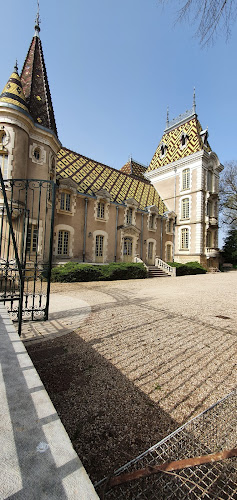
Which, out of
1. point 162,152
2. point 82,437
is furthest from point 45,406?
point 162,152

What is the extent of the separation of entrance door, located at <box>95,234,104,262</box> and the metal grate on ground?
49.1ft

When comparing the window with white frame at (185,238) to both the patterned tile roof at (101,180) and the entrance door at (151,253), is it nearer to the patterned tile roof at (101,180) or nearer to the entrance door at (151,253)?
the patterned tile roof at (101,180)

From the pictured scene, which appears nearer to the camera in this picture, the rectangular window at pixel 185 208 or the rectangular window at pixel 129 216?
the rectangular window at pixel 129 216

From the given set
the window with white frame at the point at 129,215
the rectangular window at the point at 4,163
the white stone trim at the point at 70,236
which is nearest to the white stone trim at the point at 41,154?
the rectangular window at the point at 4,163

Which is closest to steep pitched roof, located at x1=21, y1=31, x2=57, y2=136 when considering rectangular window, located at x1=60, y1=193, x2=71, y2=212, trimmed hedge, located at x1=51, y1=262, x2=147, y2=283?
rectangular window, located at x1=60, y1=193, x2=71, y2=212

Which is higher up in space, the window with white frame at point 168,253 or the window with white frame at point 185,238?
the window with white frame at point 185,238

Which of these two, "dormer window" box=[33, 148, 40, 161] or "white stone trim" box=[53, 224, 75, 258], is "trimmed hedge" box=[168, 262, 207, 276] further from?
"dormer window" box=[33, 148, 40, 161]

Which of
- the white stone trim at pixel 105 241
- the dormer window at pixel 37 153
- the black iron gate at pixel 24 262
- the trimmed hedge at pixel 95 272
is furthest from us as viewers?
the white stone trim at pixel 105 241

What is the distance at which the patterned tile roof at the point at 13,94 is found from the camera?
33.5 feet

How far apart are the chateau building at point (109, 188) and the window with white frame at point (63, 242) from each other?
70mm

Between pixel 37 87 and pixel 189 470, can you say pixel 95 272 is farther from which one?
pixel 37 87

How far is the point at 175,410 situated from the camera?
200cm

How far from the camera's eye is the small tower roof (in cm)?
1220

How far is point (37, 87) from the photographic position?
12.9m
